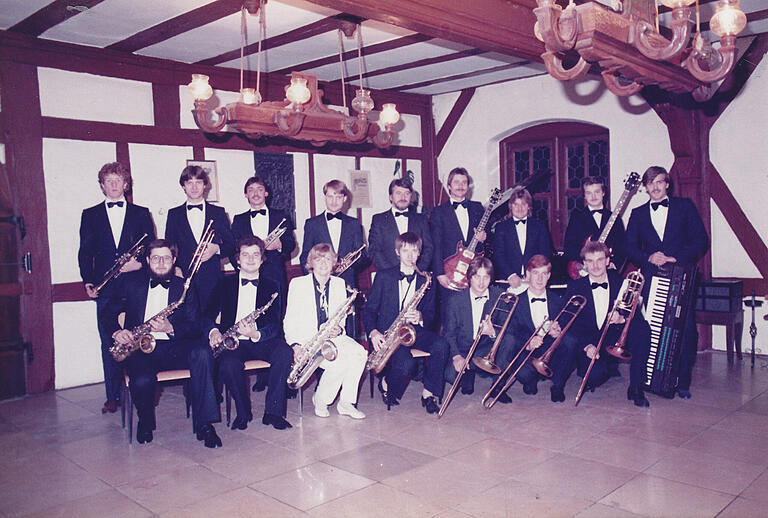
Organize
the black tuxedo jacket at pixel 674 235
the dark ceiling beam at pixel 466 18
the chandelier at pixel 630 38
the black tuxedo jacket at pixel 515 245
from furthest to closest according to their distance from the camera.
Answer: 1. the black tuxedo jacket at pixel 515 245
2. the black tuxedo jacket at pixel 674 235
3. the dark ceiling beam at pixel 466 18
4. the chandelier at pixel 630 38

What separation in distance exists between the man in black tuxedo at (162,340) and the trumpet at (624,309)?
2574 mm

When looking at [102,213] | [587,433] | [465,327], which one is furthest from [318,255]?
[587,433]

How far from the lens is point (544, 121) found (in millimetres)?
7477

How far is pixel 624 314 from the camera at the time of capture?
4934 millimetres

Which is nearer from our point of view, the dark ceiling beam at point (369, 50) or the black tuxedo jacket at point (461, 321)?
the black tuxedo jacket at point (461, 321)

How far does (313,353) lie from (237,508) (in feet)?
4.88

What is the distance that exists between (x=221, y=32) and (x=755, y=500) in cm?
485

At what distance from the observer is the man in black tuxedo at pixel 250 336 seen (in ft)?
14.3

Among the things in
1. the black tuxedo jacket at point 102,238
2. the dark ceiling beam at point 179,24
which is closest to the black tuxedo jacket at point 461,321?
the black tuxedo jacket at point 102,238

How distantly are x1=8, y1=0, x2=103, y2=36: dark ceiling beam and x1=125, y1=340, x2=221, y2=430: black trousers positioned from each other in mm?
2486

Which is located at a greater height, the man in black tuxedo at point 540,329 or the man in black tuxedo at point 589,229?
the man in black tuxedo at point 589,229

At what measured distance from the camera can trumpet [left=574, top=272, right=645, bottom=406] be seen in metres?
4.52

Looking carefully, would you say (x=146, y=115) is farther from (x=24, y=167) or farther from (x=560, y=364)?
(x=560, y=364)

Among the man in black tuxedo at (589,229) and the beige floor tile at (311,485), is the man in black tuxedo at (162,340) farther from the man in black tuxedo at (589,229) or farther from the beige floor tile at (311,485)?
the man in black tuxedo at (589,229)
